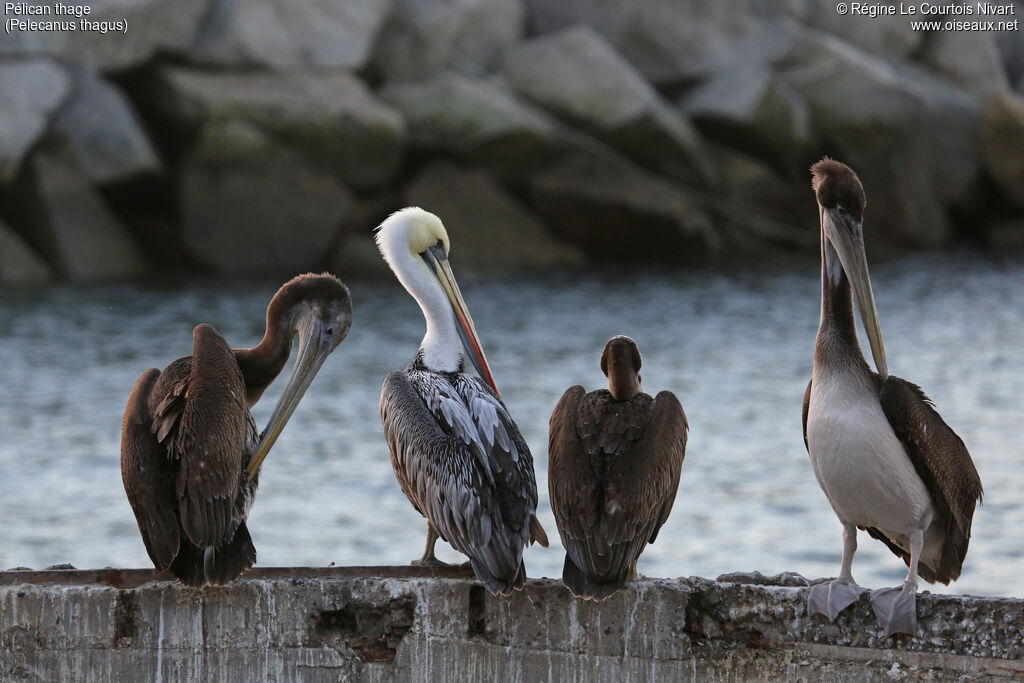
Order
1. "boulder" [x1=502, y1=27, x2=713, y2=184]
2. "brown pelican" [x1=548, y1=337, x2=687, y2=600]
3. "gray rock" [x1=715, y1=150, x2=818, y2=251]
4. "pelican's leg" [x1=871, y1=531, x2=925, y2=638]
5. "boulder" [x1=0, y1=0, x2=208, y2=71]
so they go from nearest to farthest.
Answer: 1. "pelican's leg" [x1=871, y1=531, x2=925, y2=638]
2. "brown pelican" [x1=548, y1=337, x2=687, y2=600]
3. "boulder" [x1=0, y1=0, x2=208, y2=71]
4. "boulder" [x1=502, y1=27, x2=713, y2=184]
5. "gray rock" [x1=715, y1=150, x2=818, y2=251]

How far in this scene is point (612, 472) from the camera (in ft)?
14.8

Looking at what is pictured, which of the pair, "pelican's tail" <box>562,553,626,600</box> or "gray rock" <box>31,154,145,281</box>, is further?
"gray rock" <box>31,154,145,281</box>

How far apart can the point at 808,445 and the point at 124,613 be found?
224 centimetres

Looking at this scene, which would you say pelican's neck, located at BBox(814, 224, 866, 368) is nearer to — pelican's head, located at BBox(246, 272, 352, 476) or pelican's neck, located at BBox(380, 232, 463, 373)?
pelican's neck, located at BBox(380, 232, 463, 373)

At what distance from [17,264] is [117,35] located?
3.31 metres

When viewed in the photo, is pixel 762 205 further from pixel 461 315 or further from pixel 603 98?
pixel 461 315

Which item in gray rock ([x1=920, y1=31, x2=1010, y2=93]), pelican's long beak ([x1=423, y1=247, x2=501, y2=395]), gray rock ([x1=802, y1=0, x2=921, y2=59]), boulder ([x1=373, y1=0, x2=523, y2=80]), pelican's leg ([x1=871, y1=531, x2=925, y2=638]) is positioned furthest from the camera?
gray rock ([x1=802, y1=0, x2=921, y2=59])

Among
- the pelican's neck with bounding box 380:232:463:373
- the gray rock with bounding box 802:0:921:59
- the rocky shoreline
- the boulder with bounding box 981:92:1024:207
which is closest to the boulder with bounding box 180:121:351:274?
the rocky shoreline

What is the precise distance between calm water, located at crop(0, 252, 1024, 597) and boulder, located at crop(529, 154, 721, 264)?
0.79m

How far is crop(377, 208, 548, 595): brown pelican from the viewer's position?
454 centimetres

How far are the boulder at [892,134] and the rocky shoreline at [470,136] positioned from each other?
0.04 m

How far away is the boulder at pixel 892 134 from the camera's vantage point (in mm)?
22766

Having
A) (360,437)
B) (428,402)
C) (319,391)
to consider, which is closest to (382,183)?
(319,391)

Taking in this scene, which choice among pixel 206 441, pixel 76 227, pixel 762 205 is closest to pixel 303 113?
pixel 76 227
